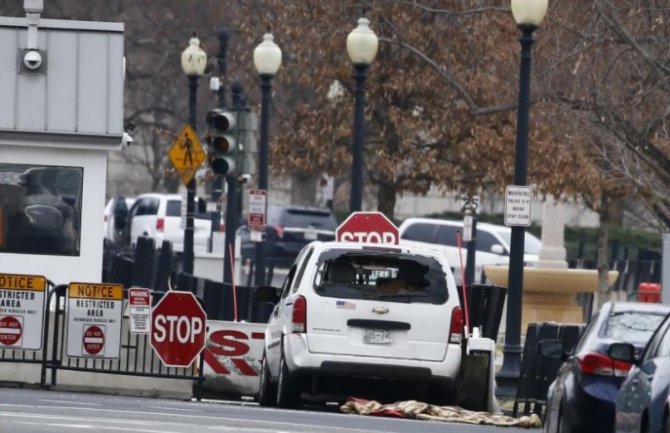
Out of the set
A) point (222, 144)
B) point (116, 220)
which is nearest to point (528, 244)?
point (116, 220)

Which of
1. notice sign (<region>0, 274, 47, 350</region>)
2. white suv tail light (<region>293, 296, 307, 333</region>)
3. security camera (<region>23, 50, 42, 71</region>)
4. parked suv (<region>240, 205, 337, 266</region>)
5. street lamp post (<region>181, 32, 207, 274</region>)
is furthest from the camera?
parked suv (<region>240, 205, 337, 266</region>)

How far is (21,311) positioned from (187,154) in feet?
38.4

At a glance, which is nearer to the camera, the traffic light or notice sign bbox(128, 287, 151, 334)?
notice sign bbox(128, 287, 151, 334)

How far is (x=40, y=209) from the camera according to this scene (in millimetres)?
Result: 21953

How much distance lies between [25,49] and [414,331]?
22.6 feet

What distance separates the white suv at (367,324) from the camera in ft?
59.7

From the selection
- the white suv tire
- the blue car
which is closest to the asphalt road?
the white suv tire

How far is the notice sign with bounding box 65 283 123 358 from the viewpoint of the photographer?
787 inches

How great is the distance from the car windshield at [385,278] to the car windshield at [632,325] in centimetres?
455

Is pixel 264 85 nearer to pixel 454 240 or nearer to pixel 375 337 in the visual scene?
pixel 375 337

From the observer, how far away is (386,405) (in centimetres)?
1917

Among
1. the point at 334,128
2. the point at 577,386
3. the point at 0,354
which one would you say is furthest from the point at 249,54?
the point at 577,386

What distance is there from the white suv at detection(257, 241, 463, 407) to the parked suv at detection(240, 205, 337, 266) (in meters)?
27.5

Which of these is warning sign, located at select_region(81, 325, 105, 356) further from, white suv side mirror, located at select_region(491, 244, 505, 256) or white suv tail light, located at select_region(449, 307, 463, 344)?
white suv side mirror, located at select_region(491, 244, 505, 256)
